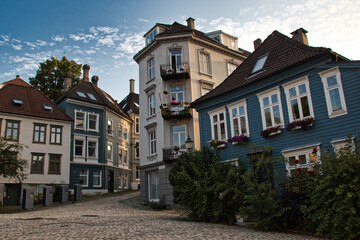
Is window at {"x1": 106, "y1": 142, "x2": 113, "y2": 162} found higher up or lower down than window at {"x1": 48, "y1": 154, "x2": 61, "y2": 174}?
higher up

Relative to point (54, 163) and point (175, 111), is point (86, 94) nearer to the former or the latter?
point (54, 163)

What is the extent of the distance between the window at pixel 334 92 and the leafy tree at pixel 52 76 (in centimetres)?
3181

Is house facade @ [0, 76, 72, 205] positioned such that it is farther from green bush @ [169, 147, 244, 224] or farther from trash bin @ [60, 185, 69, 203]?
green bush @ [169, 147, 244, 224]

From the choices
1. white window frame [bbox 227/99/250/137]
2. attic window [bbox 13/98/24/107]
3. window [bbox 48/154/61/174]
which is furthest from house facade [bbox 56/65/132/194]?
white window frame [bbox 227/99/250/137]

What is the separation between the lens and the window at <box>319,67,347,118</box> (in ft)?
42.4

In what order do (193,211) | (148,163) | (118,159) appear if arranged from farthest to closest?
(118,159) < (148,163) < (193,211)

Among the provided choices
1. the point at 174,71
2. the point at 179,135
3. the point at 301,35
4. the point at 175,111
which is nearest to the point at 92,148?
the point at 179,135

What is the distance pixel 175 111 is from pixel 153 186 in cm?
636

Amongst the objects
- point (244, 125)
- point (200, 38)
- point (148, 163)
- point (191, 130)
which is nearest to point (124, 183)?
point (148, 163)

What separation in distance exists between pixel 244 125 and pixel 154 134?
10.4 metres

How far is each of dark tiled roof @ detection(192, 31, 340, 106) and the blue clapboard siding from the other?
0.96 ft

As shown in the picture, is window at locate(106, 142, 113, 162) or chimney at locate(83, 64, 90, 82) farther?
chimney at locate(83, 64, 90, 82)

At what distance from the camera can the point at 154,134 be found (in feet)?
84.6

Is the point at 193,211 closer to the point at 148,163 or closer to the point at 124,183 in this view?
the point at 148,163
